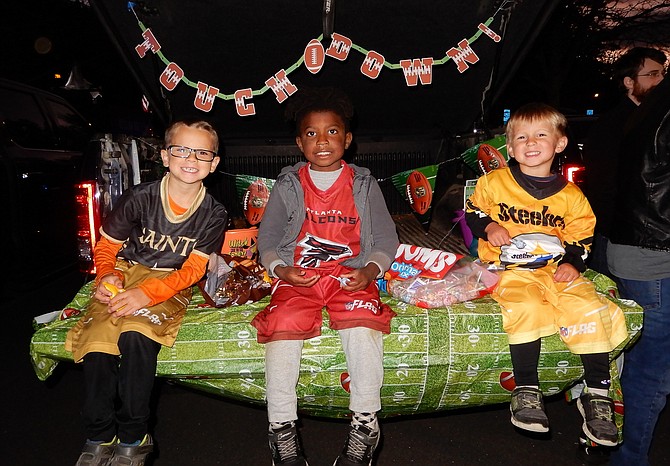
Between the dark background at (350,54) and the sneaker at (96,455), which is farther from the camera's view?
the dark background at (350,54)

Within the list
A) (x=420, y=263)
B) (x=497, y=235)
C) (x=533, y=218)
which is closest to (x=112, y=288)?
(x=420, y=263)

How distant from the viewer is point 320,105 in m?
2.81

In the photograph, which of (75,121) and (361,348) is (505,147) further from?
(75,121)

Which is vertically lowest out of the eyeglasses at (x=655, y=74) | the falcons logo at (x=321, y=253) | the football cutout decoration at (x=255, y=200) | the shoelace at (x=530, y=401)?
the shoelace at (x=530, y=401)

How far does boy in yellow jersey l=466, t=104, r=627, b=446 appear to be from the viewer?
88.7 inches

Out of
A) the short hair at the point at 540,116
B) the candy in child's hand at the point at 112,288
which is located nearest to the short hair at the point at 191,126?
the candy in child's hand at the point at 112,288

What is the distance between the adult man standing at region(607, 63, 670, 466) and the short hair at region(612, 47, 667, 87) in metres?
0.74

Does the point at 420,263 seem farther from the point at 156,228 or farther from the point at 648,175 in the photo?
the point at 156,228

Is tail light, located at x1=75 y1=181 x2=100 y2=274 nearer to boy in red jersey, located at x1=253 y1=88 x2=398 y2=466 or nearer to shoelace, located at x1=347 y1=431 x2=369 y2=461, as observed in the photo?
boy in red jersey, located at x1=253 y1=88 x2=398 y2=466

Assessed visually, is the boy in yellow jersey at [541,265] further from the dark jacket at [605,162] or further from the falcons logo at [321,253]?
the falcons logo at [321,253]

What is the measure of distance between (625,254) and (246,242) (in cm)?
208

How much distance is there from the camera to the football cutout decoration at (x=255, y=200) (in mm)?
3420

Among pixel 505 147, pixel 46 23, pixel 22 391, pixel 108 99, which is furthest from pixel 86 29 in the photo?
pixel 505 147

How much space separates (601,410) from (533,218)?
96 centimetres
